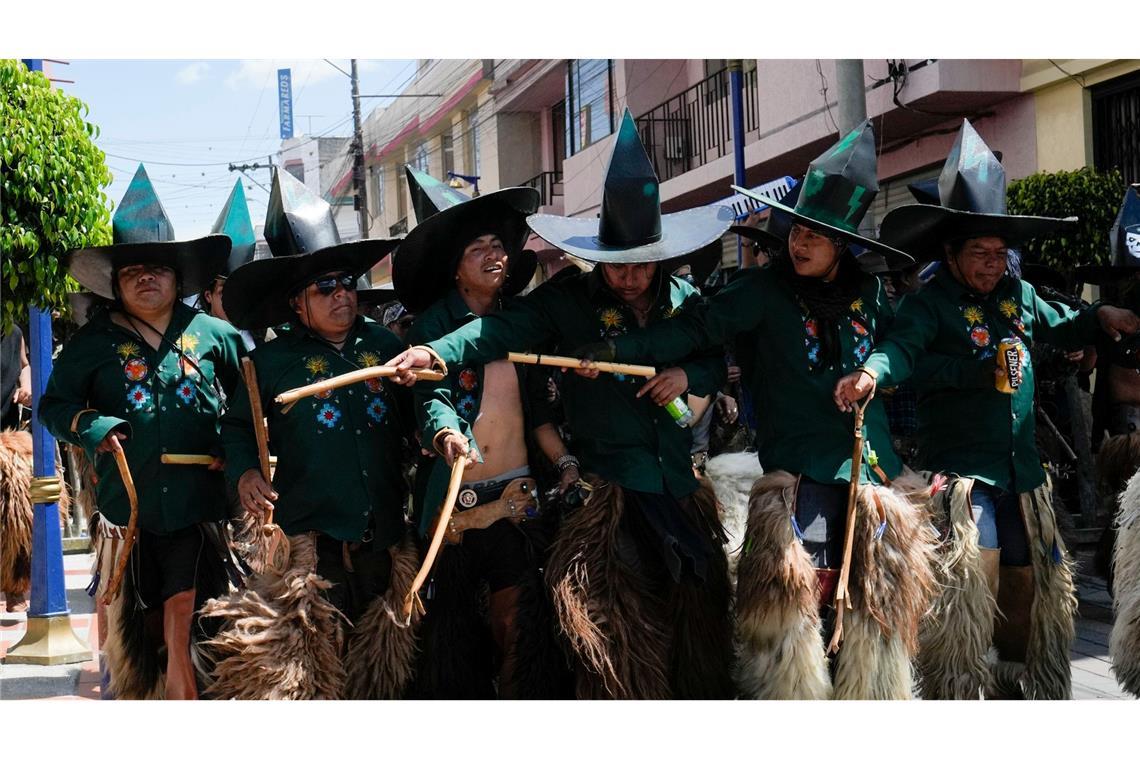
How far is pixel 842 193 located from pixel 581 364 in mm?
1211

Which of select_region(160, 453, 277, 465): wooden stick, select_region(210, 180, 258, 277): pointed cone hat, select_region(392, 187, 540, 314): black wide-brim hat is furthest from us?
select_region(210, 180, 258, 277): pointed cone hat

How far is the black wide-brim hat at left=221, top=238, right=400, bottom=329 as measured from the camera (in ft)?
16.0

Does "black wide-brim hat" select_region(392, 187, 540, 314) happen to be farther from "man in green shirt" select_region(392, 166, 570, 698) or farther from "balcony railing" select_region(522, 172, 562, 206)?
"balcony railing" select_region(522, 172, 562, 206)

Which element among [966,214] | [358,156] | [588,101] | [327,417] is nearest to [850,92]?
[966,214]

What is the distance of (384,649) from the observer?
15.5ft

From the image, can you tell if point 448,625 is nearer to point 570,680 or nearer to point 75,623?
point 570,680

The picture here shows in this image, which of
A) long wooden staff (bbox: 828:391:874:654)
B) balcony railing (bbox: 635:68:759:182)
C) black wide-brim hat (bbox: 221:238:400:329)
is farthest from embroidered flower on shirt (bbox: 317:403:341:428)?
balcony railing (bbox: 635:68:759:182)

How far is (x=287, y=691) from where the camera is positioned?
4.57 metres

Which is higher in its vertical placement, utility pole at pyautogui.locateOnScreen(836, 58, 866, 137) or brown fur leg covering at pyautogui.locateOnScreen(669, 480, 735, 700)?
utility pole at pyautogui.locateOnScreen(836, 58, 866, 137)

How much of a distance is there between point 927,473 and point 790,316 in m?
1.07

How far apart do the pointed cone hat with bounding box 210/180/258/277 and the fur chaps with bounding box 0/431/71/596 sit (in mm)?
2259

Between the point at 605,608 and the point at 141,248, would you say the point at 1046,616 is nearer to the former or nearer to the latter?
the point at 605,608

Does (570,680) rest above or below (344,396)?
below

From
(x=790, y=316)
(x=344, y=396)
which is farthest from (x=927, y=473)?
(x=344, y=396)
